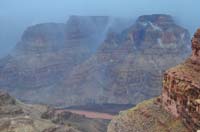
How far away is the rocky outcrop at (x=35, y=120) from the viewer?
135 m

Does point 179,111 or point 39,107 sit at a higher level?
point 179,111

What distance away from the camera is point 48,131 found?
140 meters

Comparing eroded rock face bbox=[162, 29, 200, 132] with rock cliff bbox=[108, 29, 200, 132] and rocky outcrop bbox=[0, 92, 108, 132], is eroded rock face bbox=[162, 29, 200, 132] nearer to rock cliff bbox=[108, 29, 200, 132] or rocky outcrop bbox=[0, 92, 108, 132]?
rock cliff bbox=[108, 29, 200, 132]

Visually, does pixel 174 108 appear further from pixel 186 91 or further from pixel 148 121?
pixel 186 91

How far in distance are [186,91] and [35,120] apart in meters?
66.9

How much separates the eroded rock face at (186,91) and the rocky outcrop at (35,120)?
164 ft

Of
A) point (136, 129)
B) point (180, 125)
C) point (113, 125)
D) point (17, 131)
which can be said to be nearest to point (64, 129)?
point (17, 131)

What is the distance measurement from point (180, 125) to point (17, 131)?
180 feet

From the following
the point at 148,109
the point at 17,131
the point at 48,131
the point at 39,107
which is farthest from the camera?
the point at 39,107

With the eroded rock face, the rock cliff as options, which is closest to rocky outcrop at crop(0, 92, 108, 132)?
the rock cliff

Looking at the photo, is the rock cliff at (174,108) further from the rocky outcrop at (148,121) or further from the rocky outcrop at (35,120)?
the rocky outcrop at (35,120)

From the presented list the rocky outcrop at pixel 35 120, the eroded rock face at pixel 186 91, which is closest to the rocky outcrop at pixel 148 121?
the eroded rock face at pixel 186 91

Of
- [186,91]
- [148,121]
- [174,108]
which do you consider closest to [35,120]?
[148,121]

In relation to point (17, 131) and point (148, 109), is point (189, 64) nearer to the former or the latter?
point (148, 109)
